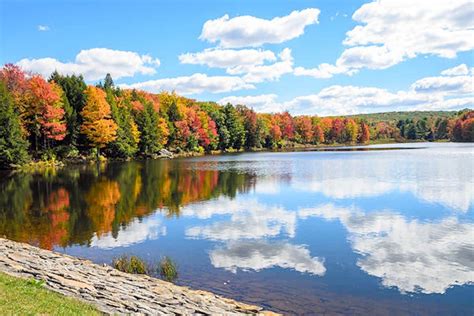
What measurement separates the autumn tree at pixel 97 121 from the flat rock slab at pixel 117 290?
60444 mm

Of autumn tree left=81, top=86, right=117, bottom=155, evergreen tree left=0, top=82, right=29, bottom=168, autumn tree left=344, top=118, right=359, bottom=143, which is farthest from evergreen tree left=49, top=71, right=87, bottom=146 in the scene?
autumn tree left=344, top=118, right=359, bottom=143

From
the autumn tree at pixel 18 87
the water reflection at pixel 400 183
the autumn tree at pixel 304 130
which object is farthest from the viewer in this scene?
the autumn tree at pixel 304 130

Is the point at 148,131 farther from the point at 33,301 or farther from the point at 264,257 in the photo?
the point at 33,301

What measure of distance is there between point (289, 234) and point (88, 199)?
1868 cm

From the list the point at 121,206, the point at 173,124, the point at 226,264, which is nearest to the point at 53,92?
the point at 173,124

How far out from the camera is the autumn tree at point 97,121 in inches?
2869

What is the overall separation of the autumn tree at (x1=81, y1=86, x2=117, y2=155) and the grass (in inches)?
2564

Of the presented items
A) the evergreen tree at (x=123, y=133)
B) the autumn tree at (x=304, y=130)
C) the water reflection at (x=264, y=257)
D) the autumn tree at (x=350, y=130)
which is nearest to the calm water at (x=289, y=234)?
the water reflection at (x=264, y=257)

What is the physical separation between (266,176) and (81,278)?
34.8 meters

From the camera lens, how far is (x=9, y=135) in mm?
55438

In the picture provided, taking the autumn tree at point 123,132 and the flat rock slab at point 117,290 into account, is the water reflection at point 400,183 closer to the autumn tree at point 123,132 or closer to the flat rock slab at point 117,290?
the flat rock slab at point 117,290

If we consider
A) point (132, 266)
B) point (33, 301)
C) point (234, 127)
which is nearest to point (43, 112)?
point (132, 266)

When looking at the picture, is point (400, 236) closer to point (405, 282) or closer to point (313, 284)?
point (405, 282)

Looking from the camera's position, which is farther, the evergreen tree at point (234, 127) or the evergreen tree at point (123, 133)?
the evergreen tree at point (234, 127)
